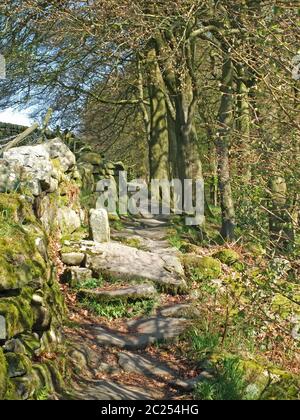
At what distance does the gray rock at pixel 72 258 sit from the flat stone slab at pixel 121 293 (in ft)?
3.50

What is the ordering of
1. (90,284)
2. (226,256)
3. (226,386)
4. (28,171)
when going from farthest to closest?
(226,256) < (28,171) < (90,284) < (226,386)

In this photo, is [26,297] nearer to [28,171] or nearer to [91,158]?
[28,171]

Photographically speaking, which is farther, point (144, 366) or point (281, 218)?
point (144, 366)

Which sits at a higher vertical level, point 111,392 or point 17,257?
point 17,257

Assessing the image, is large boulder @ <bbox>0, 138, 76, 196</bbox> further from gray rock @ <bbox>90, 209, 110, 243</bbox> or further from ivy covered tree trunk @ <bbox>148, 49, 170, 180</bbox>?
ivy covered tree trunk @ <bbox>148, 49, 170, 180</bbox>

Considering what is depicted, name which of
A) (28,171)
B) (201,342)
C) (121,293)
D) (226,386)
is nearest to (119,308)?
(121,293)

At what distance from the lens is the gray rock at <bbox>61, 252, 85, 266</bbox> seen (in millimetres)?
11039

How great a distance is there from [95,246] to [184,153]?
521cm

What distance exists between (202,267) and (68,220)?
305cm

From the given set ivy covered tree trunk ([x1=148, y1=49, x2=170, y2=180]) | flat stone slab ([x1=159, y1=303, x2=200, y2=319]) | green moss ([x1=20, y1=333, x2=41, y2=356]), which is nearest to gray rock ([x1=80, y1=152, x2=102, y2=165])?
ivy covered tree trunk ([x1=148, y1=49, x2=170, y2=180])

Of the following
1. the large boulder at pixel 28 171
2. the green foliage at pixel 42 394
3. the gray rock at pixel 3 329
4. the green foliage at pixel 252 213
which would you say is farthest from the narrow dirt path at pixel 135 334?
the green foliage at pixel 252 213

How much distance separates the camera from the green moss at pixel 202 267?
38.8ft

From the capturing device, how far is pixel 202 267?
12.0 m
